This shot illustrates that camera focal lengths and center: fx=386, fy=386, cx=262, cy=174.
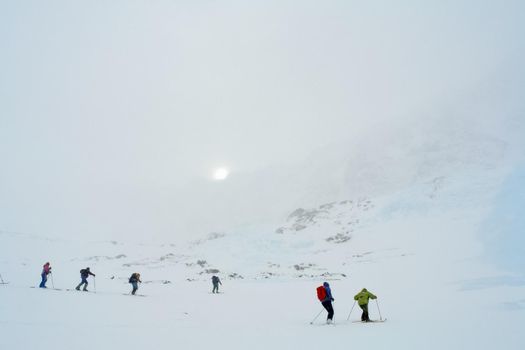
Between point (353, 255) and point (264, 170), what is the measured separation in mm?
108629

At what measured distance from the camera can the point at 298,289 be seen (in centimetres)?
2611

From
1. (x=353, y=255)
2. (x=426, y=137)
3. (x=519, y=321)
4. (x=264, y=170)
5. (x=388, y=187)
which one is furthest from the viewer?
(x=264, y=170)

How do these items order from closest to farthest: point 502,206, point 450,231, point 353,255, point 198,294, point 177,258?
point 198,294 < point 502,206 < point 450,231 < point 353,255 < point 177,258

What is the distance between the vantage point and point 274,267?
41.3m

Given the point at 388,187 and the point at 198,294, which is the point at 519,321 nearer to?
the point at 198,294

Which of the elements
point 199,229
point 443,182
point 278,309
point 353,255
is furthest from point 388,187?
point 278,309

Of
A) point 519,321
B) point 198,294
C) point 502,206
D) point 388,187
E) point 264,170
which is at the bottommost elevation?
point 519,321

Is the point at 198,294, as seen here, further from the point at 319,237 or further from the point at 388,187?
the point at 388,187

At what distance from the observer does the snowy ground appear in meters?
10.7

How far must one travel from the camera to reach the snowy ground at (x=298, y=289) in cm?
1068

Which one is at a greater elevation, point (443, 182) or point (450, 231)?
point (443, 182)

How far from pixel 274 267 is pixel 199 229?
8959 cm

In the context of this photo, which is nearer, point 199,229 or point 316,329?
point 316,329

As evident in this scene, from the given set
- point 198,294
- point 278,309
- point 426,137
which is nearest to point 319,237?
point 198,294
